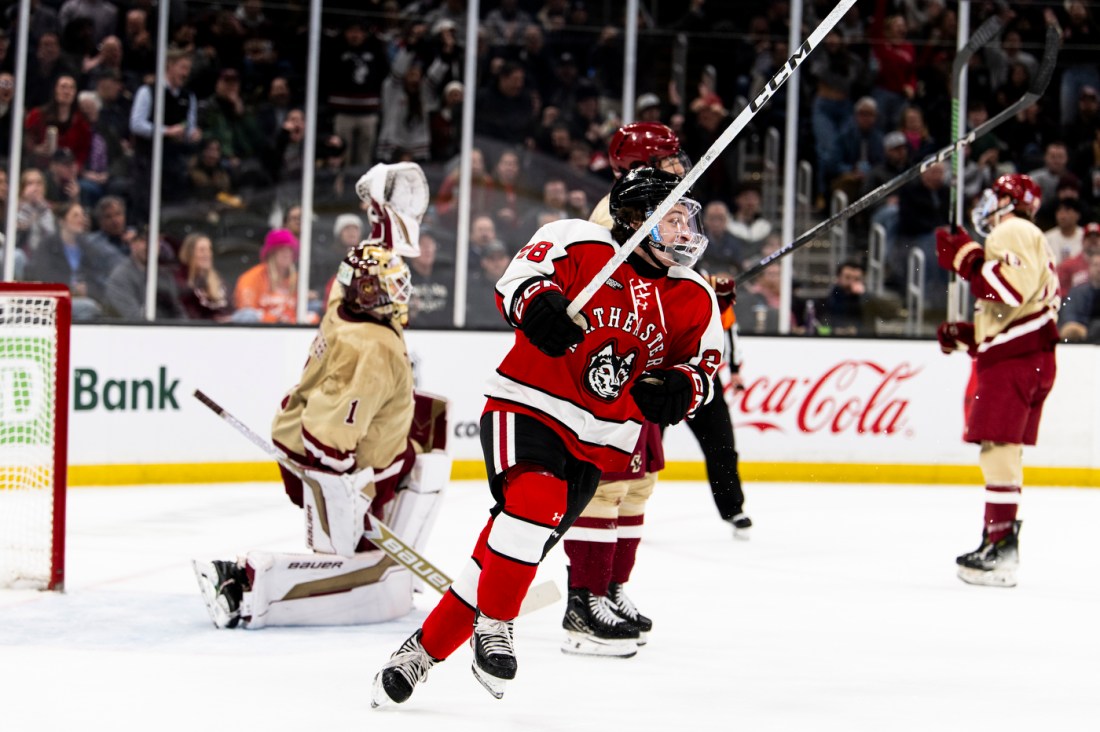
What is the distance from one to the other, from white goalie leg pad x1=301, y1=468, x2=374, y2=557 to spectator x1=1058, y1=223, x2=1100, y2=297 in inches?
226

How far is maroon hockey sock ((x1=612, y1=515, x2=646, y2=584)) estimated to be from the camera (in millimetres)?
3748

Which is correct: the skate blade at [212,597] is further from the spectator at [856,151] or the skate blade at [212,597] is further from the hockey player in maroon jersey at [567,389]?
the spectator at [856,151]

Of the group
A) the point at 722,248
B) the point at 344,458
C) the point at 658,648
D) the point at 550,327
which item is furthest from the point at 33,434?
the point at 722,248

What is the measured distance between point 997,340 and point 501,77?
4.64 metres

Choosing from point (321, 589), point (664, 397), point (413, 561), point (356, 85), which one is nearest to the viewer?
point (664, 397)

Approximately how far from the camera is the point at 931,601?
4516 mm

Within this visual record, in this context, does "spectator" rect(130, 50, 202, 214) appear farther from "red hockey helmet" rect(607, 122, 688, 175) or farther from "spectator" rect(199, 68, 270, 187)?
"red hockey helmet" rect(607, 122, 688, 175)

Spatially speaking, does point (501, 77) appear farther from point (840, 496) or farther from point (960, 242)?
point (960, 242)

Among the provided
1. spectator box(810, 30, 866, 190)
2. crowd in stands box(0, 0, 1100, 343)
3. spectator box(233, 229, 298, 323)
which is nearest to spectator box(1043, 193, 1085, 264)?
crowd in stands box(0, 0, 1100, 343)

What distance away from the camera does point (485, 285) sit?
332 inches

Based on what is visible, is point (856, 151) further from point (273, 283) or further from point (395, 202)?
point (395, 202)

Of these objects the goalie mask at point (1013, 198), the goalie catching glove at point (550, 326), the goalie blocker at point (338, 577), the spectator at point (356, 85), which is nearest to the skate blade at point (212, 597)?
the goalie blocker at point (338, 577)

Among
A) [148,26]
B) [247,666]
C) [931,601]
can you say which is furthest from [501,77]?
[247,666]

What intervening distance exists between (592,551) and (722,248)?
17.8 ft
